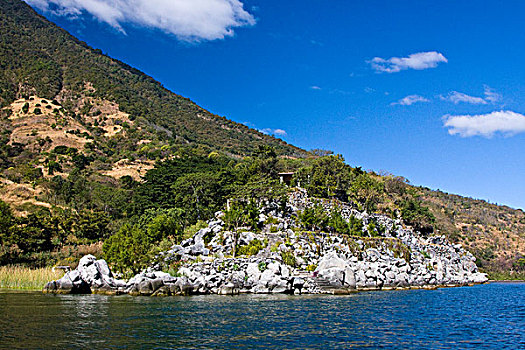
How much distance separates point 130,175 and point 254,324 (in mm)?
84021

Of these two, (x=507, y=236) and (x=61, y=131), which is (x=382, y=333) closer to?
(x=507, y=236)

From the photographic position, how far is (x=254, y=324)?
71.1ft

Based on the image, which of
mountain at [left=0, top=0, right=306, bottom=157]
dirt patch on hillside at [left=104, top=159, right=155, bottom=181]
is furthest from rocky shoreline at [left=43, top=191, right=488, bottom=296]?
mountain at [left=0, top=0, right=306, bottom=157]

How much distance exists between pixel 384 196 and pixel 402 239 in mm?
16756

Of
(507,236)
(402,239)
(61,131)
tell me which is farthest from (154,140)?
(507,236)

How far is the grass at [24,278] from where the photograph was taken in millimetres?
41594

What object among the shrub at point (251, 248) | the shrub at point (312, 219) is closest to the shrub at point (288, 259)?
the shrub at point (251, 248)

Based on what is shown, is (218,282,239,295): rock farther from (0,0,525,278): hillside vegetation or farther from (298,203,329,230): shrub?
(298,203,329,230): shrub

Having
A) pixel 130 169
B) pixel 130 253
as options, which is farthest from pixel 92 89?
pixel 130 253

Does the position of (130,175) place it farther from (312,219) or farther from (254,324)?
(254,324)

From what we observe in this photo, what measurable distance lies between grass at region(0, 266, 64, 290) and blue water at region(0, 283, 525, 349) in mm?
10799

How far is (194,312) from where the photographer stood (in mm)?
26109

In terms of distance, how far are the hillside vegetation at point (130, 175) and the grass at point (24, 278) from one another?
5846 millimetres

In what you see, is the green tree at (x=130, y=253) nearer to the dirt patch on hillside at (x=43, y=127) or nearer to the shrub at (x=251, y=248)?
the shrub at (x=251, y=248)
